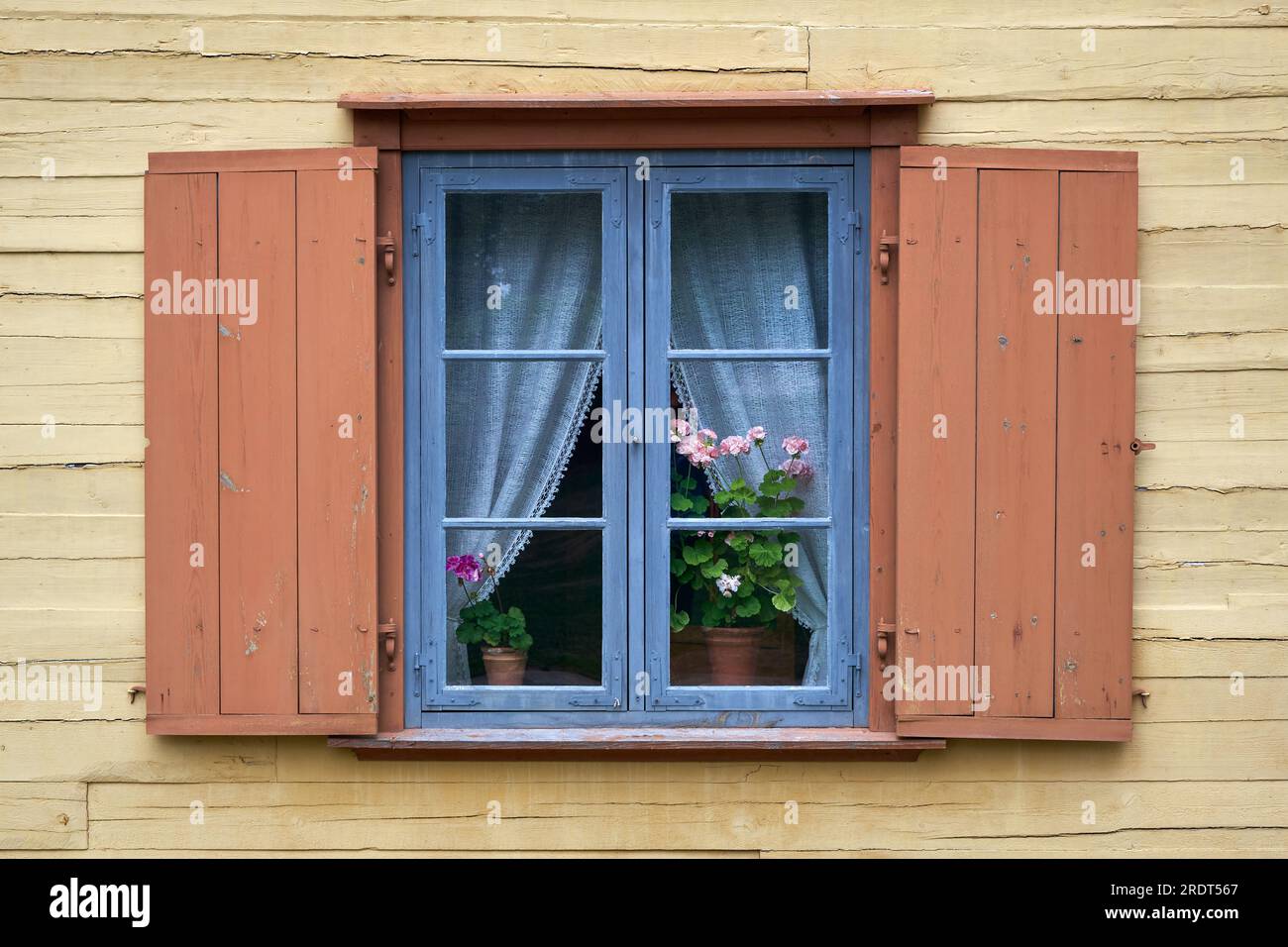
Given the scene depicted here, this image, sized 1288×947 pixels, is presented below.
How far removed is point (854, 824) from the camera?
3.15 metres

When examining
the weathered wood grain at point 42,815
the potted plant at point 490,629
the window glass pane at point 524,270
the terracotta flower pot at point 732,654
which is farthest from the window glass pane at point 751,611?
the weathered wood grain at point 42,815

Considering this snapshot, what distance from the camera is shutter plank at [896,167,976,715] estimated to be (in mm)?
3033

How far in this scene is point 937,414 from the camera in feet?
9.98

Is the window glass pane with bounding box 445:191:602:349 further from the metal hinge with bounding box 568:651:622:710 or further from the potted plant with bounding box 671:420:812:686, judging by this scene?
the metal hinge with bounding box 568:651:622:710

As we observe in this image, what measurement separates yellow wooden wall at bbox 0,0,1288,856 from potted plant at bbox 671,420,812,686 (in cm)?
36

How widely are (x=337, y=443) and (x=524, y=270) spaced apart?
26.6 inches

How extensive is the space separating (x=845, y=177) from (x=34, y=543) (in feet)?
7.73

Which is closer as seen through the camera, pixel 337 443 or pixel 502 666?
pixel 337 443

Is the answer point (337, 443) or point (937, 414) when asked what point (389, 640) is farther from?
point (937, 414)

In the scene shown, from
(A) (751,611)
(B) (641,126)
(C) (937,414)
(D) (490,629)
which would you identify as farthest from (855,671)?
(B) (641,126)

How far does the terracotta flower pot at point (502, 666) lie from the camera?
3.18 meters

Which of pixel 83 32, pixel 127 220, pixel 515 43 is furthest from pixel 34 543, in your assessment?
pixel 515 43

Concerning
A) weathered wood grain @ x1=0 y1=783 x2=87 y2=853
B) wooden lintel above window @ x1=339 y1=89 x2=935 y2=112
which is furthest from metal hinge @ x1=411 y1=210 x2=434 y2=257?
weathered wood grain @ x1=0 y1=783 x2=87 y2=853

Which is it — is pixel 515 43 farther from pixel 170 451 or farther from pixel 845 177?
pixel 170 451
